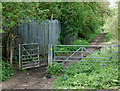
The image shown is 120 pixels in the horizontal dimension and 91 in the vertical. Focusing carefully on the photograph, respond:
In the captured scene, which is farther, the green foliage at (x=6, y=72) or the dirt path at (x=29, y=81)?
the green foliage at (x=6, y=72)

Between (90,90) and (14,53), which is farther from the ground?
(14,53)

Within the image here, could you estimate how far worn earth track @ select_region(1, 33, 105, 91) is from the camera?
657 centimetres

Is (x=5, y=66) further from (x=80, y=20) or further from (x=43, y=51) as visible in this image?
(x=80, y=20)

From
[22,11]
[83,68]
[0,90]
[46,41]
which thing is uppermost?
[22,11]

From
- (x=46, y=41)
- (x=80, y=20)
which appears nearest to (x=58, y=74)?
(x=46, y=41)

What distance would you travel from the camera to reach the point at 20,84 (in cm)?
690

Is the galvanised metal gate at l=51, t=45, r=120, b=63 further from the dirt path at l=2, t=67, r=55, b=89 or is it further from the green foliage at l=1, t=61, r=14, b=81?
the green foliage at l=1, t=61, r=14, b=81

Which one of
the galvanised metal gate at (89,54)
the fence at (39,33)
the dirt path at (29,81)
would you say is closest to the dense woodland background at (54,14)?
the dirt path at (29,81)

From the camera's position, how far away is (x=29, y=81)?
734cm

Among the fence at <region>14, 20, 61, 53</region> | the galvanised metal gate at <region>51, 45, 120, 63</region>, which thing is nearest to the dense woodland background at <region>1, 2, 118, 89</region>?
the fence at <region>14, 20, 61, 53</region>

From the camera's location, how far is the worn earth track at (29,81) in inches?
259

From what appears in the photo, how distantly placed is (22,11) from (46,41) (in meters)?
5.09

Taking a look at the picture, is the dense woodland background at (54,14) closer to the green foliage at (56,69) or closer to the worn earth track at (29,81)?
the worn earth track at (29,81)

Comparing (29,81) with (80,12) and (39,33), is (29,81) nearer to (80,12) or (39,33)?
(39,33)
